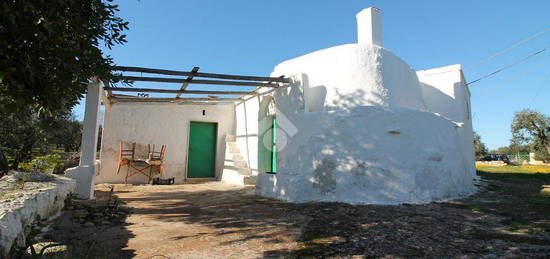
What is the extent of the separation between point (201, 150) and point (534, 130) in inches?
1204

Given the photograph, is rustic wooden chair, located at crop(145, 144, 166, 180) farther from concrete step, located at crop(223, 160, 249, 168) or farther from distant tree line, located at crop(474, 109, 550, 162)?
distant tree line, located at crop(474, 109, 550, 162)

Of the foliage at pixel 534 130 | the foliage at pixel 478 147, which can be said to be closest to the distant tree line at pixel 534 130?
the foliage at pixel 534 130

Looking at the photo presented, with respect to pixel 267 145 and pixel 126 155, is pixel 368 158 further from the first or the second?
pixel 126 155

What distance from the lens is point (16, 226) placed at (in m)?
2.53

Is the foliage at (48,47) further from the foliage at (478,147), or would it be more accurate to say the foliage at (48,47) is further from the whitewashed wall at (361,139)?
the foliage at (478,147)

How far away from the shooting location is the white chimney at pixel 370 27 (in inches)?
322

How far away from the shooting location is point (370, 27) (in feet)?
26.8

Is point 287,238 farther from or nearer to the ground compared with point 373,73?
nearer to the ground

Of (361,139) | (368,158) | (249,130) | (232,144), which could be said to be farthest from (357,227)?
(232,144)

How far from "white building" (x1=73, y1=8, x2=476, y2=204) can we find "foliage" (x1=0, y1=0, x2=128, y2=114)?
4.46 metres

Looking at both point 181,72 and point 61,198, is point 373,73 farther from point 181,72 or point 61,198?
point 61,198

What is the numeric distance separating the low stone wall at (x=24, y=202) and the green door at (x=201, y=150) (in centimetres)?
535

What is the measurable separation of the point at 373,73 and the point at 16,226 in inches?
276

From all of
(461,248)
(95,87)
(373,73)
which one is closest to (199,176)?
(95,87)
